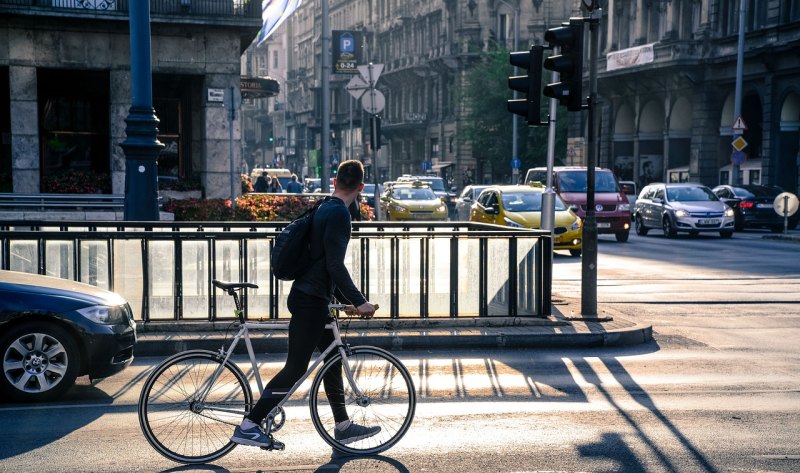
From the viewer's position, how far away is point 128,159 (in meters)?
14.3

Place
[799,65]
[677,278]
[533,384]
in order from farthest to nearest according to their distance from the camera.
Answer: [799,65] → [677,278] → [533,384]

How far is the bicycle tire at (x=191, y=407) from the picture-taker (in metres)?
6.54

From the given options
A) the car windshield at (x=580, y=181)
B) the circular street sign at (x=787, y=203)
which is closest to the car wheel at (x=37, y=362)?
the car windshield at (x=580, y=181)

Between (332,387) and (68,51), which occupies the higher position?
(68,51)

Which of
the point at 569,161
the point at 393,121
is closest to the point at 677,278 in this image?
the point at 569,161

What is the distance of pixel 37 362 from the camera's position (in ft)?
28.2

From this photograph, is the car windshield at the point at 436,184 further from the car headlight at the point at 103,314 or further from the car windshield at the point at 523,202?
the car headlight at the point at 103,314

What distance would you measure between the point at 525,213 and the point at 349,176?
18699mm

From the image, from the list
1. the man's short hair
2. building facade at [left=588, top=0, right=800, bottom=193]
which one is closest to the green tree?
building facade at [left=588, top=0, right=800, bottom=193]

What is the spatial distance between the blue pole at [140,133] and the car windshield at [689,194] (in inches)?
849

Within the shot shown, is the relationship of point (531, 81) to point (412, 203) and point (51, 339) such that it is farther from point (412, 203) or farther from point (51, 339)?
point (412, 203)

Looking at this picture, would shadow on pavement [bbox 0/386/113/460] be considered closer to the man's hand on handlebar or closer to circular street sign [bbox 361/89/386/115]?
the man's hand on handlebar

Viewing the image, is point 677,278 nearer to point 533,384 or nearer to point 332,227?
point 533,384

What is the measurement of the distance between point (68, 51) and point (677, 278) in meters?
14.5
